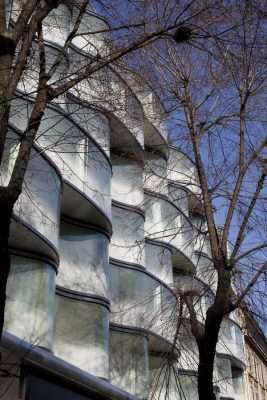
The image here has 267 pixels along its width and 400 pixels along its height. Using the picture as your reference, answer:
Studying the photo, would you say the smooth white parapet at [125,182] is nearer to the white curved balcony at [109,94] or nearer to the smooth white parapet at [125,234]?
the smooth white parapet at [125,234]

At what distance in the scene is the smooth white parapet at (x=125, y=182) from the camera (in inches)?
736

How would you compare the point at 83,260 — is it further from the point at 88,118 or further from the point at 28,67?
the point at 28,67

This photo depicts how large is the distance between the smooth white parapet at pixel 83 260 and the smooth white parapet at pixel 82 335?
0.44m

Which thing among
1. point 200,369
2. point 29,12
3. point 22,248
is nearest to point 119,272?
point 22,248

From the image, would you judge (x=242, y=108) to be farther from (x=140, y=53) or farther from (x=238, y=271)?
(x=238, y=271)

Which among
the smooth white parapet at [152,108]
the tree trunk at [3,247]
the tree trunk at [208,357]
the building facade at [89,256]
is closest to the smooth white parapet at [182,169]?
→ the building facade at [89,256]

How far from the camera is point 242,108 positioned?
10773 millimetres

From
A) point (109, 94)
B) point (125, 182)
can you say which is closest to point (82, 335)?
point (125, 182)

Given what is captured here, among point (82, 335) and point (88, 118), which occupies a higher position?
point (88, 118)

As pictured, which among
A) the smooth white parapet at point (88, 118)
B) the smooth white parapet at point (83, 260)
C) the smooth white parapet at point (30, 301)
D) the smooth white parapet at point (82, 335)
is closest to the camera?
the smooth white parapet at point (88, 118)

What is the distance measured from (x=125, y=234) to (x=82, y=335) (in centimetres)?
453

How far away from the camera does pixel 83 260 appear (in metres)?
14.8

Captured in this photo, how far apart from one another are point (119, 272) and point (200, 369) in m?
8.55

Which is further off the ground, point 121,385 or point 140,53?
point 140,53
